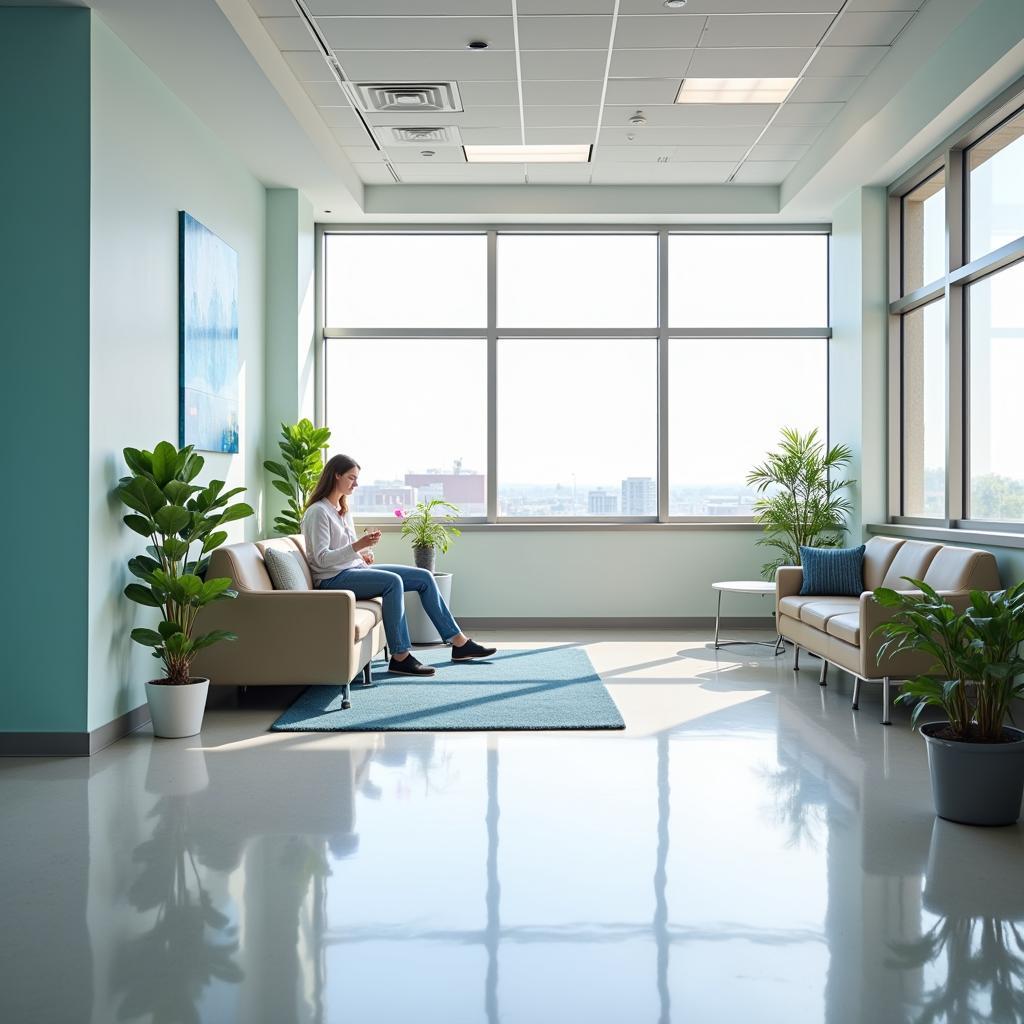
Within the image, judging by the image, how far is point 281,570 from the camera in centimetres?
563

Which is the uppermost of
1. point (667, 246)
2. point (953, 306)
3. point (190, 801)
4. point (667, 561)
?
point (667, 246)

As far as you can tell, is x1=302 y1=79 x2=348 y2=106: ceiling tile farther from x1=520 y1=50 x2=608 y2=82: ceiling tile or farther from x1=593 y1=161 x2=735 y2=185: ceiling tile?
x1=593 y1=161 x2=735 y2=185: ceiling tile

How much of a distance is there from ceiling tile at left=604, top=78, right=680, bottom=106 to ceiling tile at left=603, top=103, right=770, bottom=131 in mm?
109

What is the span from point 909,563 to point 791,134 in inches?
120

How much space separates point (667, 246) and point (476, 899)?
6830 millimetres

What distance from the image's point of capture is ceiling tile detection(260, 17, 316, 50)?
515 centimetres

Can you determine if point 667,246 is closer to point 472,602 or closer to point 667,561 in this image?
point 667,561

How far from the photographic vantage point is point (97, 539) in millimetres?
4504

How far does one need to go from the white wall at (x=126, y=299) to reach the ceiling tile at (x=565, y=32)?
195 centimetres

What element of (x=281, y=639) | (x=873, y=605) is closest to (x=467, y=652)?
(x=281, y=639)

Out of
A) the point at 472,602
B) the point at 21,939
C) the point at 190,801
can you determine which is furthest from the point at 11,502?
the point at 472,602

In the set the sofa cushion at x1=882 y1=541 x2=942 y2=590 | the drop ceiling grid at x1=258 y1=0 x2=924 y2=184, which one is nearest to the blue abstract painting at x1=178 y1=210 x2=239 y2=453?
the drop ceiling grid at x1=258 y1=0 x2=924 y2=184

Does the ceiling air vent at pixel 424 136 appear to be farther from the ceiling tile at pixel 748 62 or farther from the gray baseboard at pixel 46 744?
the gray baseboard at pixel 46 744

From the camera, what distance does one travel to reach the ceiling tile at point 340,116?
639 centimetres
